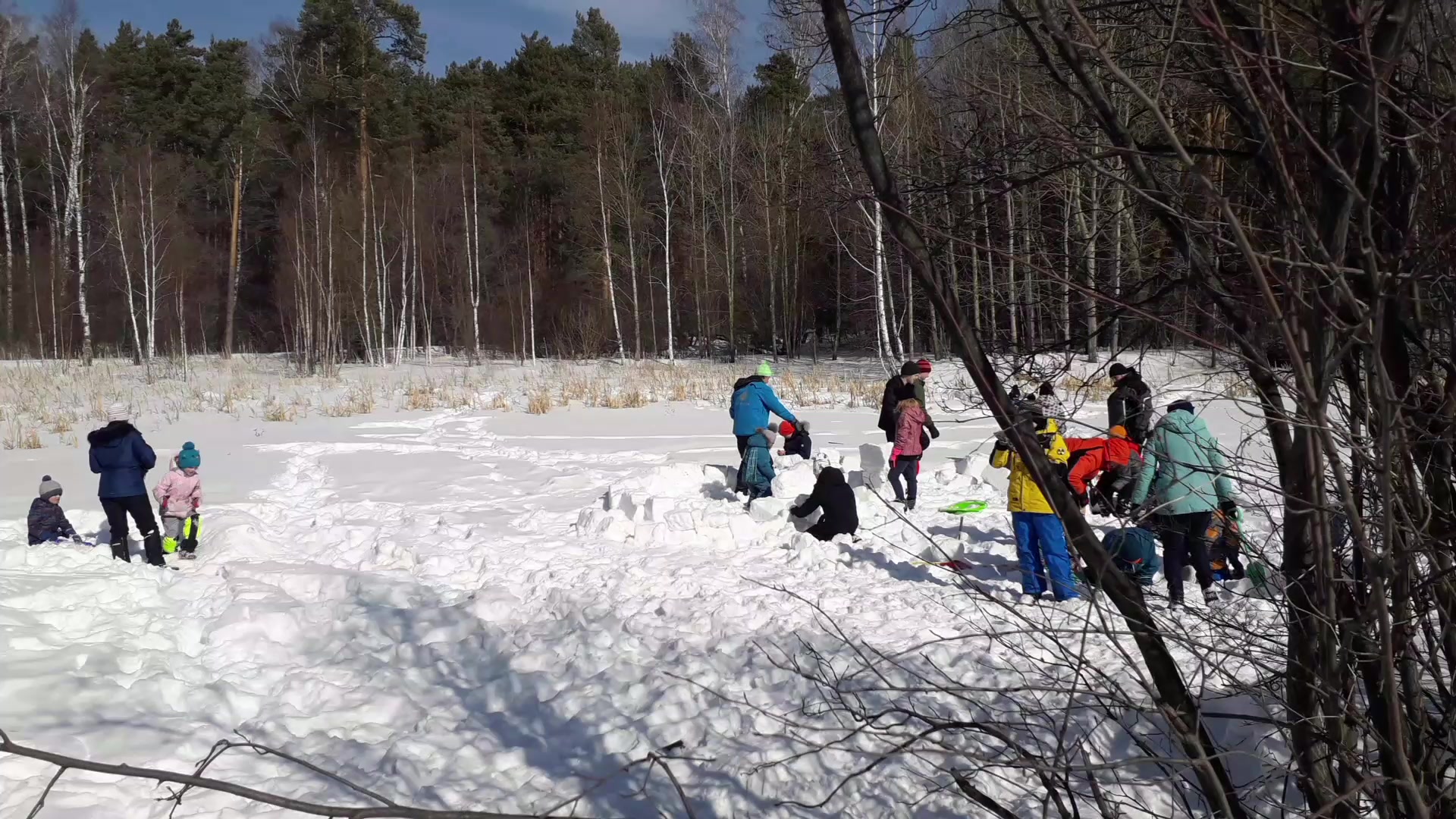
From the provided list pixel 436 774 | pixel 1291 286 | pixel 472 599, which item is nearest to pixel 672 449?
pixel 472 599

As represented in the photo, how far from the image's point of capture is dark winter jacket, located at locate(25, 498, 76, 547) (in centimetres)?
722

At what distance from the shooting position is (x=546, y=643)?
565 centimetres

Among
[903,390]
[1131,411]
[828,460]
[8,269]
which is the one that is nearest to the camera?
[1131,411]

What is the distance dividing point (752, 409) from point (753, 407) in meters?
0.02

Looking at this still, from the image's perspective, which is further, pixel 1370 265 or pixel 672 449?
pixel 672 449

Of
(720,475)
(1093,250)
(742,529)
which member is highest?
(1093,250)

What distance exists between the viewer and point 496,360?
30.7 metres

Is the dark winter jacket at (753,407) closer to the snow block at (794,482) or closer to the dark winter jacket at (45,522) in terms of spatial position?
the snow block at (794,482)

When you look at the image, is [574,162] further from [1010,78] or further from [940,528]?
[1010,78]

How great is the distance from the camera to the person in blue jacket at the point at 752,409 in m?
9.41

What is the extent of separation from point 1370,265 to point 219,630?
6112 mm

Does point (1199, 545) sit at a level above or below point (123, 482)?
below

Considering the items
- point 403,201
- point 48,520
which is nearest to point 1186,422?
point 48,520

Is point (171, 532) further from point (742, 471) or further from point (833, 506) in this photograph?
point (833, 506)
